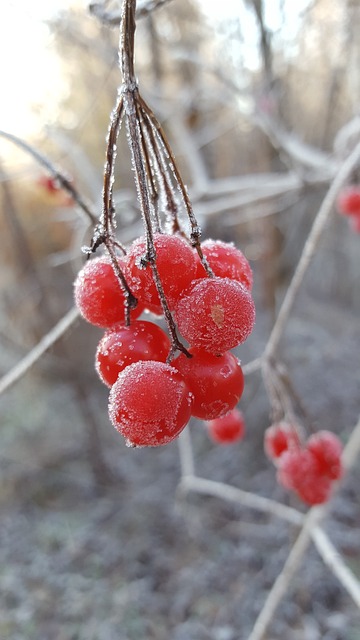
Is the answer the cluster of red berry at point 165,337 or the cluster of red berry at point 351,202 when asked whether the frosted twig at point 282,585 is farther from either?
the cluster of red berry at point 351,202

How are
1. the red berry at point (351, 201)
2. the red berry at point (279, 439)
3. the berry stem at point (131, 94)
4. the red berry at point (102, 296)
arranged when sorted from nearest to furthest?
the berry stem at point (131, 94)
the red berry at point (102, 296)
the red berry at point (279, 439)
the red berry at point (351, 201)

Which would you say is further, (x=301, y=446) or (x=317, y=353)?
(x=317, y=353)

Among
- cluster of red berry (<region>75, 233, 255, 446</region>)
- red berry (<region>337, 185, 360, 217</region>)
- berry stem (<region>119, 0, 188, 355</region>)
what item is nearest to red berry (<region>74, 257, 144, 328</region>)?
cluster of red berry (<region>75, 233, 255, 446</region>)

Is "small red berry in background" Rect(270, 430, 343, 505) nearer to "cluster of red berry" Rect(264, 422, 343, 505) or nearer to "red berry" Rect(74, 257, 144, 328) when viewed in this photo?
"cluster of red berry" Rect(264, 422, 343, 505)

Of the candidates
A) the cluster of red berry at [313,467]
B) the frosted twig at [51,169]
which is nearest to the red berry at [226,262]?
the frosted twig at [51,169]

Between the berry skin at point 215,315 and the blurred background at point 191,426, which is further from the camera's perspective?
the blurred background at point 191,426

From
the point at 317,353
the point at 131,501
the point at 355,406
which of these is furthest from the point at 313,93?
the point at 131,501

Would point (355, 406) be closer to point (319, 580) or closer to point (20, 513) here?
point (319, 580)
